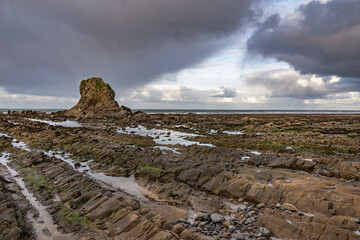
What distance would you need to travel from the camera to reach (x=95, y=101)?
100 metres

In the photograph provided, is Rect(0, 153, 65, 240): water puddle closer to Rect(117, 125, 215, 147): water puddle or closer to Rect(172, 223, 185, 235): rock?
Rect(172, 223, 185, 235): rock

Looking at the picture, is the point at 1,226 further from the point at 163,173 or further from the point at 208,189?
the point at 208,189

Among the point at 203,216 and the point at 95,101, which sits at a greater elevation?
the point at 95,101

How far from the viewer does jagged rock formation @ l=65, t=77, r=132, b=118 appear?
3617 inches

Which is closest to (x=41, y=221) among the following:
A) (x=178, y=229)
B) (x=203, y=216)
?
(x=178, y=229)

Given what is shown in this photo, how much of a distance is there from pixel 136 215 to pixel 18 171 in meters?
Result: 12.6

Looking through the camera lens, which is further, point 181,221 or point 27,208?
point 27,208

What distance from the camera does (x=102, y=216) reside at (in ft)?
30.5

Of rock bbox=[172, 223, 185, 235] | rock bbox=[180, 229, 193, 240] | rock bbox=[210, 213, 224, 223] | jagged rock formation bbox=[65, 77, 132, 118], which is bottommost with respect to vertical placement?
rock bbox=[210, 213, 224, 223]

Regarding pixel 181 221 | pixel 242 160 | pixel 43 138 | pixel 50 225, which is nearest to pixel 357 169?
pixel 242 160

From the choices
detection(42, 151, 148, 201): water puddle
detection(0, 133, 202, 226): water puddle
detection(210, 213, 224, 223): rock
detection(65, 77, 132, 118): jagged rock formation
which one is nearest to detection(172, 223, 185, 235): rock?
detection(0, 133, 202, 226): water puddle

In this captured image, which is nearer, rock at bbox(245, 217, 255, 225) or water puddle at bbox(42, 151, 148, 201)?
rock at bbox(245, 217, 255, 225)

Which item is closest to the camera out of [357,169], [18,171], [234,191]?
[234,191]

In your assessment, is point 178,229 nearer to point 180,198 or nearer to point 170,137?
point 180,198
